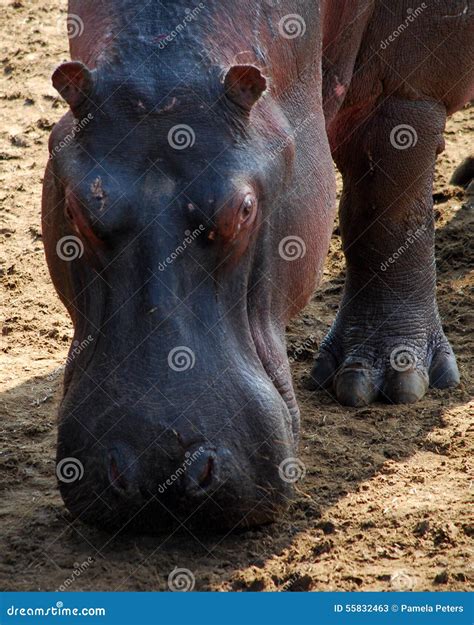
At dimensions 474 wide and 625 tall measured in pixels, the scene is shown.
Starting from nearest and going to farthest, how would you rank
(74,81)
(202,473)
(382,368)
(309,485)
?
1. (202,473)
2. (74,81)
3. (309,485)
4. (382,368)

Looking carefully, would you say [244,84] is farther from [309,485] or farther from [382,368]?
[382,368]

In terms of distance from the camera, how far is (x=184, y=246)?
162 inches

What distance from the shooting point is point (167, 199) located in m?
4.11

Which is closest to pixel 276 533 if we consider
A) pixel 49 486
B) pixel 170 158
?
pixel 49 486

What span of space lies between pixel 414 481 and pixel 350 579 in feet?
3.28

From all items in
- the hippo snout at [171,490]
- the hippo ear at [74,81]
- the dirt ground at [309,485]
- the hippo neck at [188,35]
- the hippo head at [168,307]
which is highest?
the hippo neck at [188,35]

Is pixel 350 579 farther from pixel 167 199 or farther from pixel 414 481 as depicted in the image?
pixel 167 199

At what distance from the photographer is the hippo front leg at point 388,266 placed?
6.18 m

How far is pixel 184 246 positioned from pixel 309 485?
1.52 meters

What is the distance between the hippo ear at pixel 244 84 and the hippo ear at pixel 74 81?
49 centimetres

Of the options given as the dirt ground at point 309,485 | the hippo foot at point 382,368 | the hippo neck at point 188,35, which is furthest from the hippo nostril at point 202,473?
the hippo foot at point 382,368

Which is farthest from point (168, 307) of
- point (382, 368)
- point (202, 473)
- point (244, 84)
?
point (382, 368)

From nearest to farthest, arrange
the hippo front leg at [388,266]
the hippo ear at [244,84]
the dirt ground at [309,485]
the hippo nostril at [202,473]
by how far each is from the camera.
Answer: the hippo nostril at [202,473] < the hippo ear at [244,84] < the dirt ground at [309,485] < the hippo front leg at [388,266]

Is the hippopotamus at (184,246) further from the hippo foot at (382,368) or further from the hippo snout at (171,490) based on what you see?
the hippo foot at (382,368)
